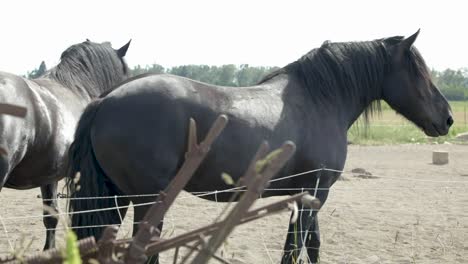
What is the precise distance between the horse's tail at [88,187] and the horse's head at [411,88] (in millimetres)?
2516

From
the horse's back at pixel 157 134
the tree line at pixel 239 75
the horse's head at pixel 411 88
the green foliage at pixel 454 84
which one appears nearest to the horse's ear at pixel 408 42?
the horse's head at pixel 411 88

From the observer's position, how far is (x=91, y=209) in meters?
4.25

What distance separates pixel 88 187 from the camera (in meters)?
4.32

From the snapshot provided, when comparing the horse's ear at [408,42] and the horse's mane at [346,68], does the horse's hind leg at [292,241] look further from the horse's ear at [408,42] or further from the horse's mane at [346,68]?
the horse's ear at [408,42]

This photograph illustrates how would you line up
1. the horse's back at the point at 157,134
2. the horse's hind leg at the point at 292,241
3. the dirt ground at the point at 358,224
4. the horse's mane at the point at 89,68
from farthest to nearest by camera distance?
1. the horse's mane at the point at 89,68
2. the dirt ground at the point at 358,224
3. the horse's hind leg at the point at 292,241
4. the horse's back at the point at 157,134

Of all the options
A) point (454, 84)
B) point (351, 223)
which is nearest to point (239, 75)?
point (454, 84)

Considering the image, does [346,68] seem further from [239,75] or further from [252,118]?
[239,75]

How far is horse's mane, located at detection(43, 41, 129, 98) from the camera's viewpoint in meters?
6.58

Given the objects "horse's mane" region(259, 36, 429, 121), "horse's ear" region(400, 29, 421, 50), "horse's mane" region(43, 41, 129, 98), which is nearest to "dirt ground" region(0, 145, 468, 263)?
"horse's mane" region(259, 36, 429, 121)

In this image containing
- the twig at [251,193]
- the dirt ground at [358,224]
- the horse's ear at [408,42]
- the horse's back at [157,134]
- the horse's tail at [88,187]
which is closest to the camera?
Answer: the twig at [251,193]

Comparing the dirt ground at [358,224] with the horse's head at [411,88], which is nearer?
the horse's head at [411,88]

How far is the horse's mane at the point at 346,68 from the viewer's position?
532 centimetres

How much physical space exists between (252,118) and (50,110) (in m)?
1.92

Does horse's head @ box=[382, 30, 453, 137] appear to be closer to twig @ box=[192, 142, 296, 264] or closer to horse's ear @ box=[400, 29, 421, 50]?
Answer: horse's ear @ box=[400, 29, 421, 50]
